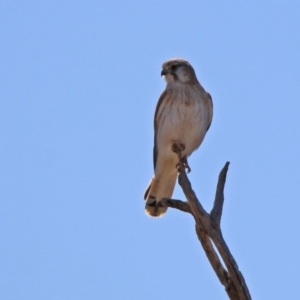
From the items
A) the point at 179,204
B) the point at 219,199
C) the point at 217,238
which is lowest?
the point at 217,238

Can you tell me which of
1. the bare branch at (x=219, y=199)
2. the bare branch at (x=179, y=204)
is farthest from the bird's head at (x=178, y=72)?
the bare branch at (x=219, y=199)

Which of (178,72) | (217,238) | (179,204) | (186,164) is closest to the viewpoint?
(217,238)

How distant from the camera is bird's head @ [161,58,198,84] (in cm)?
1019

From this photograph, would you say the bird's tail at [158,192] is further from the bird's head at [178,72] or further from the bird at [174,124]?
the bird's head at [178,72]

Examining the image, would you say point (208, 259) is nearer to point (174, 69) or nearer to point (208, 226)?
point (208, 226)

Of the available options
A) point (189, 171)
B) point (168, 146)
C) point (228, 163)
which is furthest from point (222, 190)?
point (168, 146)

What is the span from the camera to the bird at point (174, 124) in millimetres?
9805

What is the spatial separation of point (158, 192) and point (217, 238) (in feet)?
9.07

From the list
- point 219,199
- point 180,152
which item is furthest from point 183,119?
point 219,199

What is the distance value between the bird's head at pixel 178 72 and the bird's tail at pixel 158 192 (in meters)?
0.99

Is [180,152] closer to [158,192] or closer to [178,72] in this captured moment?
[158,192]

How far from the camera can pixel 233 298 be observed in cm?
711

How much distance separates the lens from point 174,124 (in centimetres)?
981

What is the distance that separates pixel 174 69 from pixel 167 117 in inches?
27.1
